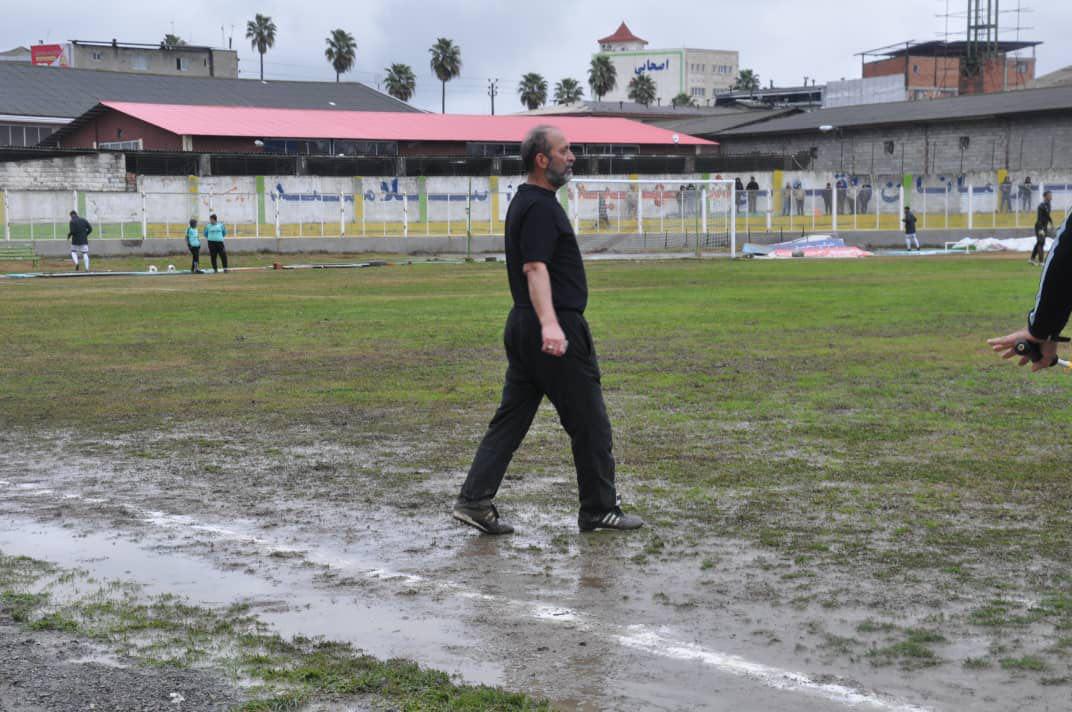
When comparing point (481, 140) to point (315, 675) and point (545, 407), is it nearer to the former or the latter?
point (545, 407)

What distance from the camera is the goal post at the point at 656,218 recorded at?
49062 millimetres

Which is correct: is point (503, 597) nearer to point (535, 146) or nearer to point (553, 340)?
point (553, 340)

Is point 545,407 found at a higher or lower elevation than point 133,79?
lower

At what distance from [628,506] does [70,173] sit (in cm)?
5050

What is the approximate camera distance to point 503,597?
5.57 meters

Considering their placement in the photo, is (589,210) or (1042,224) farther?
(589,210)

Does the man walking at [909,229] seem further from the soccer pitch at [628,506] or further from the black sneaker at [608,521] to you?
the black sneaker at [608,521]

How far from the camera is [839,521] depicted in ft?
22.2

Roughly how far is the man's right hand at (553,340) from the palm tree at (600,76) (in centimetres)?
14169

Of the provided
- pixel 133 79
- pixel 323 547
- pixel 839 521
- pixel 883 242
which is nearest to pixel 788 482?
pixel 839 521

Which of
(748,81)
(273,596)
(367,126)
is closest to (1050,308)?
(273,596)

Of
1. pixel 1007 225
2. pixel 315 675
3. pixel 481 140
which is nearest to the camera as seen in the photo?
pixel 315 675

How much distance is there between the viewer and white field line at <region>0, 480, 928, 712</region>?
168 inches

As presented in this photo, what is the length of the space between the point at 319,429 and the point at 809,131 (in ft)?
227
